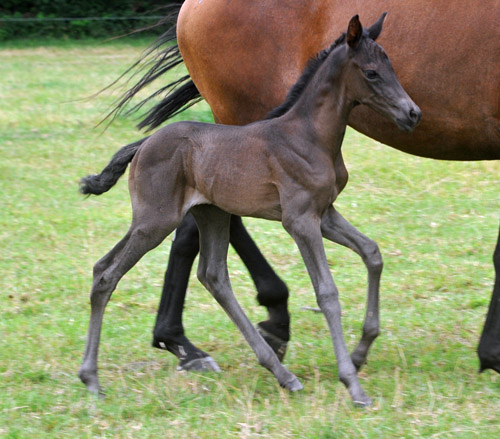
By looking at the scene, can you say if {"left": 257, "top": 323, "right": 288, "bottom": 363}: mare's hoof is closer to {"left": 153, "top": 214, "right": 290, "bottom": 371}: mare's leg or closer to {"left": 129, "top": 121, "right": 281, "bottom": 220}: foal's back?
{"left": 153, "top": 214, "right": 290, "bottom": 371}: mare's leg

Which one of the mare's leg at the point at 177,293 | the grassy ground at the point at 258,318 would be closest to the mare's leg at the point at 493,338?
the grassy ground at the point at 258,318

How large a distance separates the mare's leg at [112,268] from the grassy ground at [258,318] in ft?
0.51

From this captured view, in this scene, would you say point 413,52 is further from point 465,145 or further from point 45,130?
point 45,130

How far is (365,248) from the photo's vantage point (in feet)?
12.1

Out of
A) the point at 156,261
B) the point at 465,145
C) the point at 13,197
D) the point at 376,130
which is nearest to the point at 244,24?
the point at 376,130

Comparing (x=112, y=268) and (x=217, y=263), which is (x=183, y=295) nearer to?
(x=217, y=263)

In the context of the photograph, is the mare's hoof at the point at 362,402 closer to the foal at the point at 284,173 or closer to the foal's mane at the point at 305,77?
the foal at the point at 284,173

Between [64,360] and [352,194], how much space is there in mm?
3805

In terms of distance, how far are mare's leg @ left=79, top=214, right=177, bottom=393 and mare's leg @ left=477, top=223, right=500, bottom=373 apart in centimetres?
154

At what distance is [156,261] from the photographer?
6211 millimetres

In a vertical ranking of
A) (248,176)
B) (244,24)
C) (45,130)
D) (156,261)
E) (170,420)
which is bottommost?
(45,130)

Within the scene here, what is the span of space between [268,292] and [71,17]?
21.6 m

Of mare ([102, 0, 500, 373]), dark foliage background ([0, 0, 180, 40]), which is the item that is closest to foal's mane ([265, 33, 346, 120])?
mare ([102, 0, 500, 373])

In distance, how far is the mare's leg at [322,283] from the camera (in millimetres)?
3504
